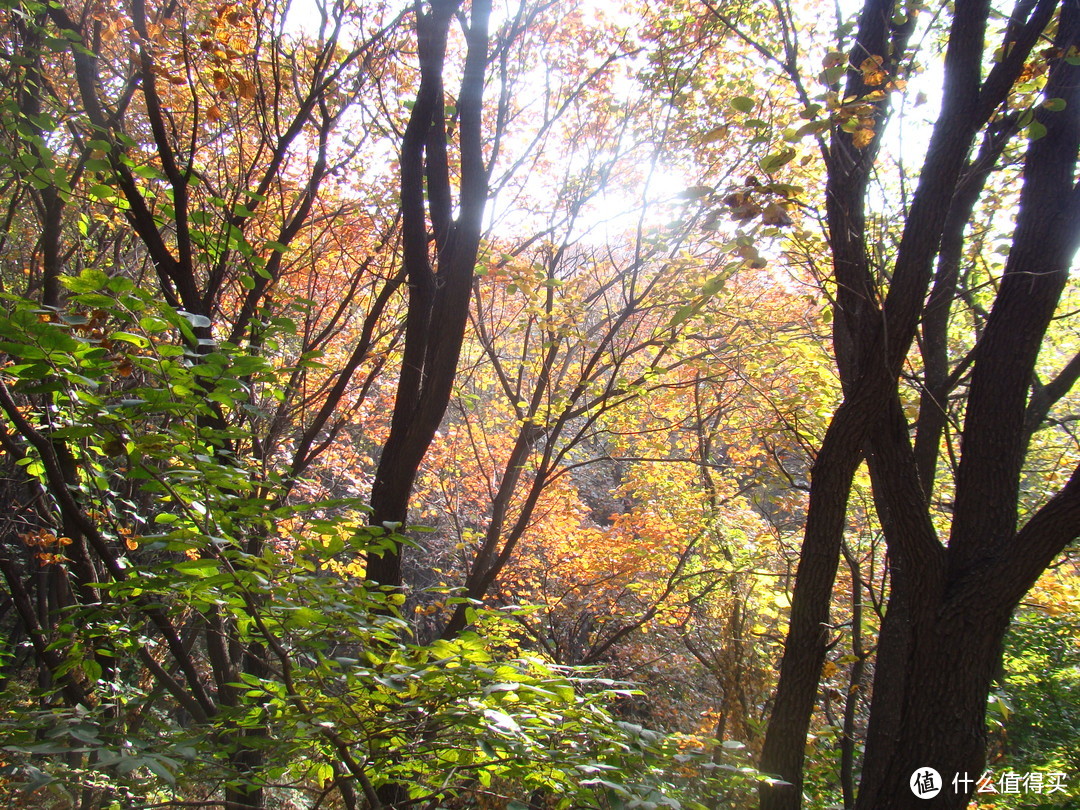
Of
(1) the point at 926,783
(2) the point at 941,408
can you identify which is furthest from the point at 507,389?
(1) the point at 926,783

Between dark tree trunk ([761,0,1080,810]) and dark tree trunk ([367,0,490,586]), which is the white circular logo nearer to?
dark tree trunk ([761,0,1080,810])

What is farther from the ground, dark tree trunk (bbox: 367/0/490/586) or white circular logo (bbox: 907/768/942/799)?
dark tree trunk (bbox: 367/0/490/586)

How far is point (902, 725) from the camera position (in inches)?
97.7

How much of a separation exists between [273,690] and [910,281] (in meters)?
2.55

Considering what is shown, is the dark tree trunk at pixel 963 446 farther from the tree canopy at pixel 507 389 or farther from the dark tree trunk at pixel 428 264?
the dark tree trunk at pixel 428 264

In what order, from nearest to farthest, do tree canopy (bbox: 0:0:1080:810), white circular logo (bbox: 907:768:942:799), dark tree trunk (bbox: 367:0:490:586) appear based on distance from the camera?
tree canopy (bbox: 0:0:1080:810), white circular logo (bbox: 907:768:942:799), dark tree trunk (bbox: 367:0:490:586)

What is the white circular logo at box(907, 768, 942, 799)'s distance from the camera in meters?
2.35

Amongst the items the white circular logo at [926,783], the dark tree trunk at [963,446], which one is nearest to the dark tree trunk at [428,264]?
the dark tree trunk at [963,446]

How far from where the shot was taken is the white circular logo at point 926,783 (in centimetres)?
235

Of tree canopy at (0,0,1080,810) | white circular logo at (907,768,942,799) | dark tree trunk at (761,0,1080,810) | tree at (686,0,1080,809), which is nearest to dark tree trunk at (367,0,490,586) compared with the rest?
tree canopy at (0,0,1080,810)

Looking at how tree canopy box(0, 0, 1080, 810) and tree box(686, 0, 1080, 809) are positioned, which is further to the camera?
tree box(686, 0, 1080, 809)

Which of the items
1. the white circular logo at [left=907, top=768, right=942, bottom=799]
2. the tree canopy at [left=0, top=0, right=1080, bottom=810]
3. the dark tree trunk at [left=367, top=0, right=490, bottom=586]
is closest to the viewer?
the tree canopy at [left=0, top=0, right=1080, bottom=810]

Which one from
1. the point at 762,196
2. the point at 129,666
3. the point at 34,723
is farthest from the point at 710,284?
the point at 129,666

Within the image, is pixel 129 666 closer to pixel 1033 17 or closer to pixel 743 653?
pixel 743 653
